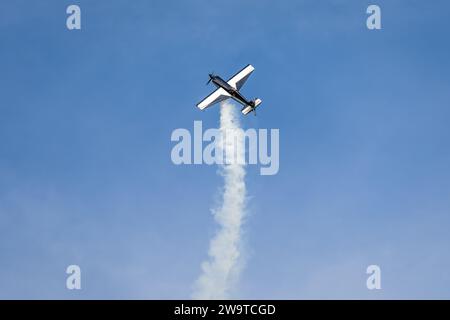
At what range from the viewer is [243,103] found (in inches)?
5842

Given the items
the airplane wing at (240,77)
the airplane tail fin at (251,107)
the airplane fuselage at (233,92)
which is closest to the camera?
the airplane fuselage at (233,92)

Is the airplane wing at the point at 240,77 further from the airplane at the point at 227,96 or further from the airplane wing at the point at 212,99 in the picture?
the airplane wing at the point at 212,99

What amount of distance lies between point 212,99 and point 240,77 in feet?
32.2

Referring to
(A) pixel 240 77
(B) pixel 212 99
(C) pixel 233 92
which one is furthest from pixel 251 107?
(B) pixel 212 99

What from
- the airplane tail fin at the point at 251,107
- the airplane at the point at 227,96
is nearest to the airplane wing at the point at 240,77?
the airplane at the point at 227,96

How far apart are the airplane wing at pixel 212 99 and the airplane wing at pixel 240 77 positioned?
3202mm

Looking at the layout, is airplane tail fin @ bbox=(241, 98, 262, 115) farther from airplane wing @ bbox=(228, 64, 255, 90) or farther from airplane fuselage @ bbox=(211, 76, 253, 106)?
airplane wing @ bbox=(228, 64, 255, 90)

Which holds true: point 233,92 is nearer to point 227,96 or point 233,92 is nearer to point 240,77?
point 227,96

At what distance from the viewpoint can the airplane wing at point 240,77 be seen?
15000cm

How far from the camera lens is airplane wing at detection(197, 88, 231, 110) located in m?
147

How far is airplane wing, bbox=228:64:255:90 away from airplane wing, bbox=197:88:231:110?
320 cm
